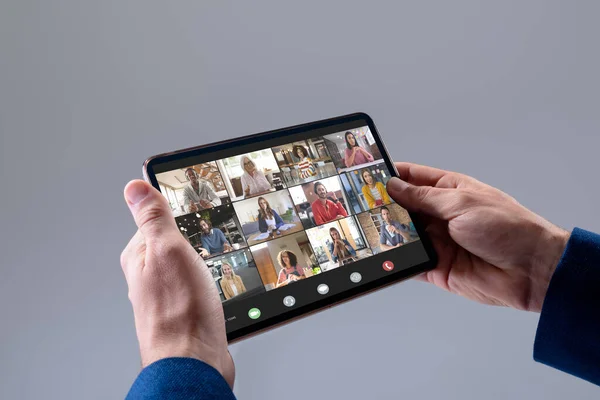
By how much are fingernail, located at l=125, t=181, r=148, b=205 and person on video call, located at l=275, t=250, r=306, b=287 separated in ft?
1.24

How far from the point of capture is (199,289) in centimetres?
102

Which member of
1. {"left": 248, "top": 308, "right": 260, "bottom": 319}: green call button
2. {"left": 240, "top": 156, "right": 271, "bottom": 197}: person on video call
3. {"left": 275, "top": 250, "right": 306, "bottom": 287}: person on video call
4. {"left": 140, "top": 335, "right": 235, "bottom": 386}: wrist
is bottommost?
{"left": 140, "top": 335, "right": 235, "bottom": 386}: wrist

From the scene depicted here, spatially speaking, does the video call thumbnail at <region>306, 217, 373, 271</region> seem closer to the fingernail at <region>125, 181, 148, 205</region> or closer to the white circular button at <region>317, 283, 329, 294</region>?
the white circular button at <region>317, 283, 329, 294</region>

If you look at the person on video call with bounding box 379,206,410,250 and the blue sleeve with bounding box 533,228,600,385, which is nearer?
the blue sleeve with bounding box 533,228,600,385

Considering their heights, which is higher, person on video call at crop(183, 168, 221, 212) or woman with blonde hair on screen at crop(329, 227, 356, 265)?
person on video call at crop(183, 168, 221, 212)

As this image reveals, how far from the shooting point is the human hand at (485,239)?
1.38m

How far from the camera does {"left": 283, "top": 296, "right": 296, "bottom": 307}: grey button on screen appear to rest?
1273 millimetres

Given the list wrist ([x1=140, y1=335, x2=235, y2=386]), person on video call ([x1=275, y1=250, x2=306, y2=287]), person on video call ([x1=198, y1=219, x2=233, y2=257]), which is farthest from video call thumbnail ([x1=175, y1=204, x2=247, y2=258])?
wrist ([x1=140, y1=335, x2=235, y2=386])

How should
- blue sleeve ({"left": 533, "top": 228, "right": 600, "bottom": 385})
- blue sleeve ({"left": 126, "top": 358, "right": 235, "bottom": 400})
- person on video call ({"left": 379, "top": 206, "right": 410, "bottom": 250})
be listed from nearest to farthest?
blue sleeve ({"left": 126, "top": 358, "right": 235, "bottom": 400}) → blue sleeve ({"left": 533, "top": 228, "right": 600, "bottom": 385}) → person on video call ({"left": 379, "top": 206, "right": 410, "bottom": 250})

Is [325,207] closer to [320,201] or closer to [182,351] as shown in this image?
[320,201]

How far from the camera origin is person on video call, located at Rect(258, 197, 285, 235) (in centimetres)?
135

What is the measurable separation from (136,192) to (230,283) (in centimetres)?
31

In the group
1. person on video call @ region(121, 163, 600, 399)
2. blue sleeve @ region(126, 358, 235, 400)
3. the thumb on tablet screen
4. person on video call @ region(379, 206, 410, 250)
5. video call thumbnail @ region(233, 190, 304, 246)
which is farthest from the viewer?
person on video call @ region(379, 206, 410, 250)

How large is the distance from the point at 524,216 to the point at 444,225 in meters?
0.25
